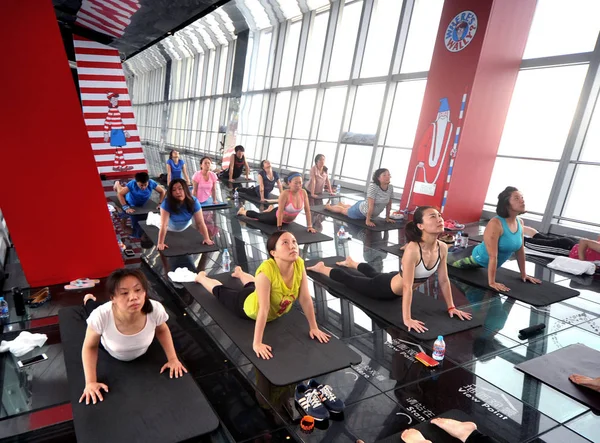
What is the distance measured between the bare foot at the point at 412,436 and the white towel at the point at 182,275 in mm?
2684

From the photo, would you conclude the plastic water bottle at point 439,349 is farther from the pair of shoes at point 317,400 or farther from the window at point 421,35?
the window at point 421,35

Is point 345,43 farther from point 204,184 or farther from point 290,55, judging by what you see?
point 204,184

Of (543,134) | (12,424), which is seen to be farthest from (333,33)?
→ (12,424)

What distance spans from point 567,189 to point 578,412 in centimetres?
545

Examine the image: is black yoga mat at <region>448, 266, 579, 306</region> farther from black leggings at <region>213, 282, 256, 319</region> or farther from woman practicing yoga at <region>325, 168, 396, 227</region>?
black leggings at <region>213, 282, 256, 319</region>

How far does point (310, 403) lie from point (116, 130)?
11013 mm

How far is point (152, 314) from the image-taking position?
8.21 feet

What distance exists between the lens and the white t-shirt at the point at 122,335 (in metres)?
2.34

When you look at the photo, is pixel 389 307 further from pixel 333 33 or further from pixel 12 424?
pixel 333 33

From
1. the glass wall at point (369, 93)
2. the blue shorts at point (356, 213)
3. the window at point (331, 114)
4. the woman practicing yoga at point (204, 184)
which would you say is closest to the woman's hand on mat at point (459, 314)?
the blue shorts at point (356, 213)

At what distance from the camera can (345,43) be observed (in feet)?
38.0

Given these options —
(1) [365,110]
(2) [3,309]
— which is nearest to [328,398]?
(2) [3,309]

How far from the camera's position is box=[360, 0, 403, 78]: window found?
33.2ft

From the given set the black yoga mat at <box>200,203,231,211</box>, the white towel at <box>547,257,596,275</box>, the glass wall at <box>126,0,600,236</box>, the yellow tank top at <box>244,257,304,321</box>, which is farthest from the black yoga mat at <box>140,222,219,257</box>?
the glass wall at <box>126,0,600,236</box>
